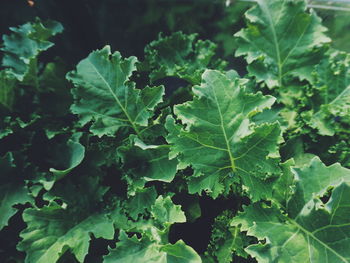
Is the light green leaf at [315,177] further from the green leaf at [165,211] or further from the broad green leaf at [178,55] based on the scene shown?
the broad green leaf at [178,55]

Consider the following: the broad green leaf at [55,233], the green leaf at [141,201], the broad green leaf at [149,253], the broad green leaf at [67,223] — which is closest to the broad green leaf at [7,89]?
the broad green leaf at [67,223]

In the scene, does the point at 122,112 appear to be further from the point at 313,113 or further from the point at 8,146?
the point at 313,113

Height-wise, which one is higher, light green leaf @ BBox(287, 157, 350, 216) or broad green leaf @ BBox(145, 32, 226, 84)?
broad green leaf @ BBox(145, 32, 226, 84)

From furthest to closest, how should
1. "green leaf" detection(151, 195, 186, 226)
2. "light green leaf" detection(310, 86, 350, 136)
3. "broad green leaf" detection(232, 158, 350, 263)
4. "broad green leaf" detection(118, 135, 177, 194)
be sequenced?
1. "light green leaf" detection(310, 86, 350, 136)
2. "broad green leaf" detection(118, 135, 177, 194)
3. "green leaf" detection(151, 195, 186, 226)
4. "broad green leaf" detection(232, 158, 350, 263)

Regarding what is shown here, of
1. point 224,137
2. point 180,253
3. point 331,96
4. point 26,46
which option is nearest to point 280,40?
point 331,96

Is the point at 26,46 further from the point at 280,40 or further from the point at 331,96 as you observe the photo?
the point at 331,96

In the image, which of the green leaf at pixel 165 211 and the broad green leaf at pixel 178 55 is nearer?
the green leaf at pixel 165 211

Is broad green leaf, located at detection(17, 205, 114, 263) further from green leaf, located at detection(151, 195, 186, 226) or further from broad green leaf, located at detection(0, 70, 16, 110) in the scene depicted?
broad green leaf, located at detection(0, 70, 16, 110)

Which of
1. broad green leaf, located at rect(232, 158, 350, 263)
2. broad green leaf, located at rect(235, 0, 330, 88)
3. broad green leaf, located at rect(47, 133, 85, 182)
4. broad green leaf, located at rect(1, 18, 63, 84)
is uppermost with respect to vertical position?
broad green leaf, located at rect(1, 18, 63, 84)

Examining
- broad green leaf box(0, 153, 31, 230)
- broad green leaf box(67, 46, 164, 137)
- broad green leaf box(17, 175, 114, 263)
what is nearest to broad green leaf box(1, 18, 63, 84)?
broad green leaf box(67, 46, 164, 137)
